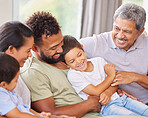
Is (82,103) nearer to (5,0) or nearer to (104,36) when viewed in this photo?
(104,36)

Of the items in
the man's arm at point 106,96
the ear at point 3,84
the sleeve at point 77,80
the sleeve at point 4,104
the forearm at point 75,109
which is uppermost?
the ear at point 3,84

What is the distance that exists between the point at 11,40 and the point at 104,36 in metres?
1.19

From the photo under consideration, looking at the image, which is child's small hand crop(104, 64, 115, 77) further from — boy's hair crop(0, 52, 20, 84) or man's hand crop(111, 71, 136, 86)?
boy's hair crop(0, 52, 20, 84)

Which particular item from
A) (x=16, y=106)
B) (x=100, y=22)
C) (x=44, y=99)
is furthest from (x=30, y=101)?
(x=100, y=22)

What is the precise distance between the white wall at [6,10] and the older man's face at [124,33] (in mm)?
1194

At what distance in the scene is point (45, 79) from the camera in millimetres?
1685

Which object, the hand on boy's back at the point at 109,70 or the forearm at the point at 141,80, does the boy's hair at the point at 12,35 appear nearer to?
the hand on boy's back at the point at 109,70

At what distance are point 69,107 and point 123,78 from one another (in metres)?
0.59

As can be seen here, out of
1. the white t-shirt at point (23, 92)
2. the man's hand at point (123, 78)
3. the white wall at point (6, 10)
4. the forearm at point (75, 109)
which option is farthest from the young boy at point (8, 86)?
the white wall at point (6, 10)

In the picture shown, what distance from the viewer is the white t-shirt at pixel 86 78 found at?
5.89 feet

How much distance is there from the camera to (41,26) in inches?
65.4

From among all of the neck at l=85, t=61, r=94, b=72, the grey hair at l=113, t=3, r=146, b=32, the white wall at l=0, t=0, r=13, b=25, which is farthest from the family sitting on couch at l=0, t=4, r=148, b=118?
the white wall at l=0, t=0, r=13, b=25

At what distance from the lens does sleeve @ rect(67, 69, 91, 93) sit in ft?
5.85

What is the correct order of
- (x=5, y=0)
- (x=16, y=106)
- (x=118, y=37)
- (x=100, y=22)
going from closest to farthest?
(x=16, y=106)
(x=118, y=37)
(x=5, y=0)
(x=100, y=22)
